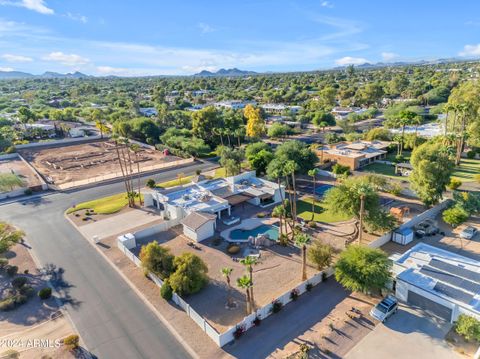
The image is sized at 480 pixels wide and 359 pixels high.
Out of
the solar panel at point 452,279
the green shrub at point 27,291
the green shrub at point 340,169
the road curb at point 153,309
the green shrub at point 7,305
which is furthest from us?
the green shrub at point 340,169

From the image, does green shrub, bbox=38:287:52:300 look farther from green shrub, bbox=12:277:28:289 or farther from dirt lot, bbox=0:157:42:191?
dirt lot, bbox=0:157:42:191

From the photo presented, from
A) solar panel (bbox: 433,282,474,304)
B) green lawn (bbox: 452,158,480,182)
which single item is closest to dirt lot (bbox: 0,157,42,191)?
solar panel (bbox: 433,282,474,304)

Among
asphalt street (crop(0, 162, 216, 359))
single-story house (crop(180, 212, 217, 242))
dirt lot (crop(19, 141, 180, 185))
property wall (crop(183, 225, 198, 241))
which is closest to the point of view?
asphalt street (crop(0, 162, 216, 359))

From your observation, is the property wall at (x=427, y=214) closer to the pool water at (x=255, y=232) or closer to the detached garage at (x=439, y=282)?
the detached garage at (x=439, y=282)

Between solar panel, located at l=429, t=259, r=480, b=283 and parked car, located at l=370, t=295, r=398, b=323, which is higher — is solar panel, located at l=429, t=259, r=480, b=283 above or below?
above

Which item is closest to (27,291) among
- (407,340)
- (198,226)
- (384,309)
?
(198,226)

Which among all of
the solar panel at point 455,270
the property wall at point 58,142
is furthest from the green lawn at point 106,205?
the property wall at point 58,142
